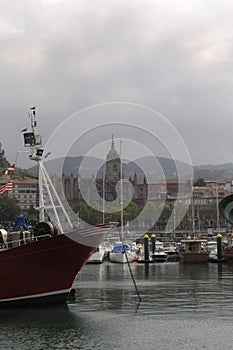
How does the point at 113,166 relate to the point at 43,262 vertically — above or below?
above

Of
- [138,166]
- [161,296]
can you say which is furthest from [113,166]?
[161,296]

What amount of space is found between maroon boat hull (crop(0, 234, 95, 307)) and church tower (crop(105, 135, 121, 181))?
14.5 ft

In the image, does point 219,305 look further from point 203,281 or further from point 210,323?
point 203,281

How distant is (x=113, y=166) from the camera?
31.4 metres

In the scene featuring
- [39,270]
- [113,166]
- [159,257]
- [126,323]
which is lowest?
[159,257]

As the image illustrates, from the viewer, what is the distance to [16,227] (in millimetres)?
34781

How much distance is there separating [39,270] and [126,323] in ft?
21.9

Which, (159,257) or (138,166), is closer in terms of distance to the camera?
(138,166)

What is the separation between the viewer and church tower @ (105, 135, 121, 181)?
29.3 m

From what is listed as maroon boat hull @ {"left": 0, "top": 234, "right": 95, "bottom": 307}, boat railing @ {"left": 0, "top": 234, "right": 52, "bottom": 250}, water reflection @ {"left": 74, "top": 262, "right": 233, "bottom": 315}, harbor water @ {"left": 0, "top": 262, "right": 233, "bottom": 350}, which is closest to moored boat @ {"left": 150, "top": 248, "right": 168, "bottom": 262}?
water reflection @ {"left": 74, "top": 262, "right": 233, "bottom": 315}

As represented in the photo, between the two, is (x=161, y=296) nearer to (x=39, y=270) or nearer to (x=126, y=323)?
(x=39, y=270)

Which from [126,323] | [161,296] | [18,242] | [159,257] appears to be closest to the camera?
[126,323]

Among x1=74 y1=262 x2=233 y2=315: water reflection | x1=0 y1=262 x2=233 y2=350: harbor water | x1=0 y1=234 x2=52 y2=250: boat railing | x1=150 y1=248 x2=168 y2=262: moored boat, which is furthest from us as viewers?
x1=150 y1=248 x2=168 y2=262: moored boat

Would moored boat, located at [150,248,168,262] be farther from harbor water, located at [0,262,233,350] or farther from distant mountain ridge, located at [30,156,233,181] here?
distant mountain ridge, located at [30,156,233,181]
